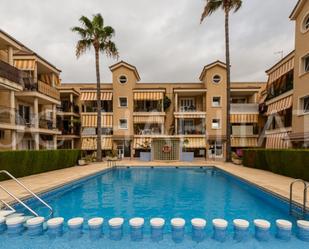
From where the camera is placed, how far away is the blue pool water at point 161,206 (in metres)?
6.25

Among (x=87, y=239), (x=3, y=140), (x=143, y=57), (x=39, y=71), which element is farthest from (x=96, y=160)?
(x=143, y=57)

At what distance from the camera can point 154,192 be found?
43.9 feet

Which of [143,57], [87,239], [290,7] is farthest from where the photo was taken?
[143,57]

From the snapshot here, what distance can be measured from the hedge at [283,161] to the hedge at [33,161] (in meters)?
20.6

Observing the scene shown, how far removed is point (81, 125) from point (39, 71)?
1084 centimetres

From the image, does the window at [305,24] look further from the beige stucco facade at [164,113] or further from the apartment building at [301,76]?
the beige stucco facade at [164,113]

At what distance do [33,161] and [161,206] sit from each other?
12696 millimetres

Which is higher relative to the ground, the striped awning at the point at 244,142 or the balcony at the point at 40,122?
the balcony at the point at 40,122

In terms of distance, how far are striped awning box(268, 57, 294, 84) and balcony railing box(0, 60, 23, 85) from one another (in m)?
30.7

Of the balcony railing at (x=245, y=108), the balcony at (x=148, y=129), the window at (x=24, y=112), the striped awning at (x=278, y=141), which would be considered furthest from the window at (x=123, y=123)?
the striped awning at (x=278, y=141)

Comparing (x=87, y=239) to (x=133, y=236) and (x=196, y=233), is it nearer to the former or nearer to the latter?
(x=133, y=236)

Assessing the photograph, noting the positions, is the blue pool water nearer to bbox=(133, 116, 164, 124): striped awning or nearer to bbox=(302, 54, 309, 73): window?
bbox=(302, 54, 309, 73): window

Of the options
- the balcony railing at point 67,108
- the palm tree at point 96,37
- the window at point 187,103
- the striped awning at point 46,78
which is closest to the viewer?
the palm tree at point 96,37

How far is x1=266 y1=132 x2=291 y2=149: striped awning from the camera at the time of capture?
23.8m
